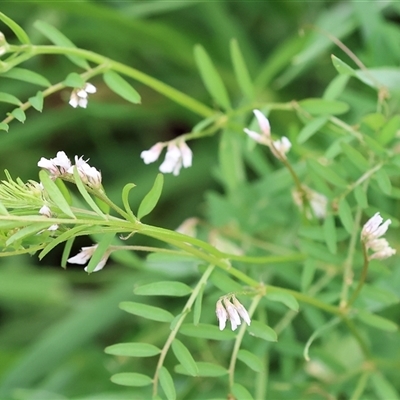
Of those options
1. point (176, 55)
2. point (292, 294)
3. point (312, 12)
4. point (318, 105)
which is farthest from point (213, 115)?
point (312, 12)

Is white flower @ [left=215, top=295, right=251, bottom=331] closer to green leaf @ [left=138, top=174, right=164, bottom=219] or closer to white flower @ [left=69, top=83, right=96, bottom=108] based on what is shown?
green leaf @ [left=138, top=174, right=164, bottom=219]

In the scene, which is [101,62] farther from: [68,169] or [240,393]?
[240,393]

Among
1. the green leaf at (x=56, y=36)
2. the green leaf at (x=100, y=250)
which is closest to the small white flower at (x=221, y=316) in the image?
the green leaf at (x=100, y=250)

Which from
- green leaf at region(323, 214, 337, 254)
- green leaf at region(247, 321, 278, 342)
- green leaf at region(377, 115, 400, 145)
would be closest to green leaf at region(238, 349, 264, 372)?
green leaf at region(247, 321, 278, 342)

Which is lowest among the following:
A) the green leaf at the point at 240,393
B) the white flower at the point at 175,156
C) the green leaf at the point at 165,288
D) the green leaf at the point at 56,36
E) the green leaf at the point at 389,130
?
the green leaf at the point at 240,393

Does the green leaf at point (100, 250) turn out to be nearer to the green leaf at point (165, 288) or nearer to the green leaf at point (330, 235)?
the green leaf at point (165, 288)

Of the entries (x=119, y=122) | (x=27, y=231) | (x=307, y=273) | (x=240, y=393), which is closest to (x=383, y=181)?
(x=307, y=273)
